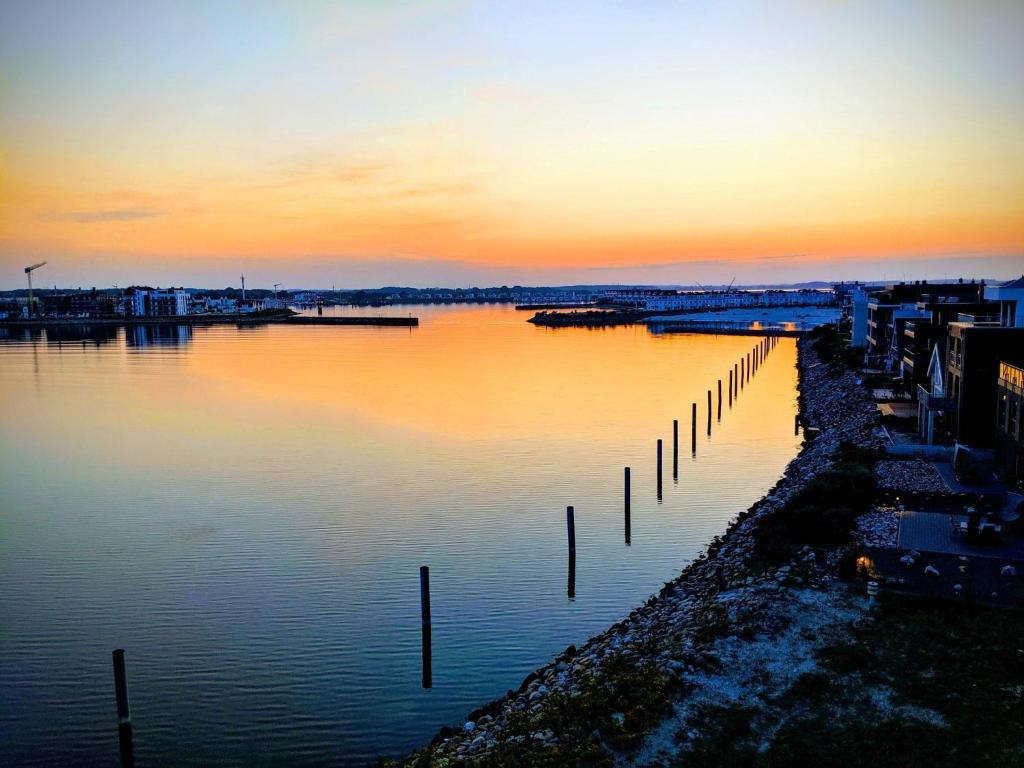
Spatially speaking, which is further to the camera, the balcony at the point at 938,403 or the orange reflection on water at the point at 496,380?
the orange reflection on water at the point at 496,380

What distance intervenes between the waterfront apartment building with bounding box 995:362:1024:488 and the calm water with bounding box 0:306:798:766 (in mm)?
8160

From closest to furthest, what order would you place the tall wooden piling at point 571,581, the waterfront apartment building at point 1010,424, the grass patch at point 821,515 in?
the grass patch at point 821,515 → the tall wooden piling at point 571,581 → the waterfront apartment building at point 1010,424

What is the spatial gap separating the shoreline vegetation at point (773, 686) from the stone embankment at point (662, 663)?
0.03 metres

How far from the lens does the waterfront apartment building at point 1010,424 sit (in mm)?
23391

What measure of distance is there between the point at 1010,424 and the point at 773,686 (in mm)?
16808

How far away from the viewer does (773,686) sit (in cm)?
1245

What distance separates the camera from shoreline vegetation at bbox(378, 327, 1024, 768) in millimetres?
10656

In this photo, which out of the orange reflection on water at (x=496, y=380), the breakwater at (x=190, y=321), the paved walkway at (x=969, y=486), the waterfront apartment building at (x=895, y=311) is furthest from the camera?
the breakwater at (x=190, y=321)

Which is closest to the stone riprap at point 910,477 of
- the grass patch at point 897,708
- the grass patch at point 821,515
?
the grass patch at point 821,515

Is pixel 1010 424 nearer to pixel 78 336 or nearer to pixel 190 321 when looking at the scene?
pixel 78 336

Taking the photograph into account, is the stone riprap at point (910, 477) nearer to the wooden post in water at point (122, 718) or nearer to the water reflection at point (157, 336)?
the wooden post in water at point (122, 718)

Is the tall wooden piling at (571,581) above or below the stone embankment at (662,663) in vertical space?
below

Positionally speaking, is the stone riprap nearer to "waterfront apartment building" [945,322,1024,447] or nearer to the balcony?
"waterfront apartment building" [945,322,1024,447]

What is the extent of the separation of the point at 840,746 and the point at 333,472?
82.8 feet
